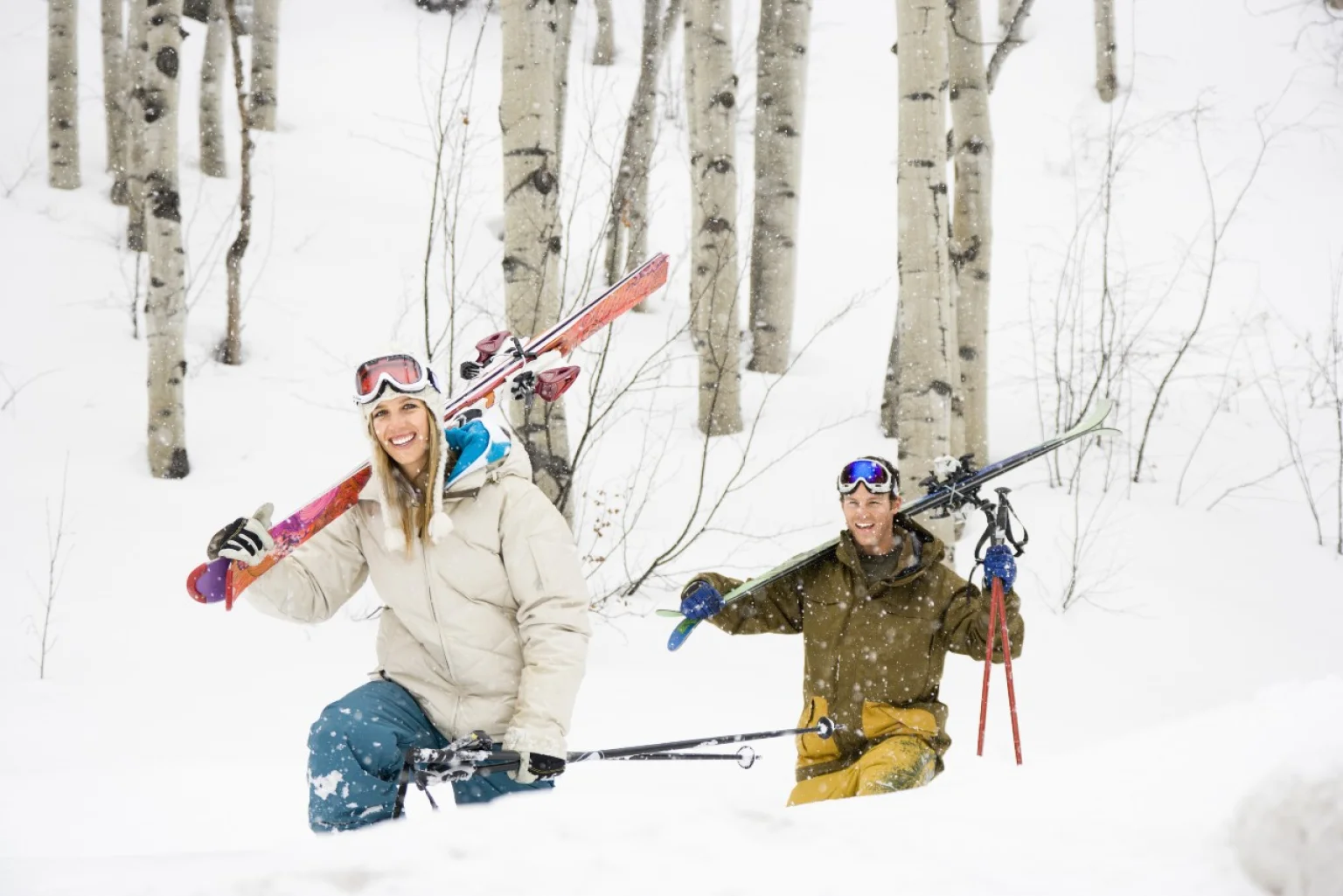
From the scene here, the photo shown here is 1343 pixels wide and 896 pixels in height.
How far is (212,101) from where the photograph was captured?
40.2ft

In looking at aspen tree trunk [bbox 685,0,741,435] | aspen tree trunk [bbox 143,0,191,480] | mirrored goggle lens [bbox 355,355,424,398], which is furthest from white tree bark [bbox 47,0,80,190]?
mirrored goggle lens [bbox 355,355,424,398]

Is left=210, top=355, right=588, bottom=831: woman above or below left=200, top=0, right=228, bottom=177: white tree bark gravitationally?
below

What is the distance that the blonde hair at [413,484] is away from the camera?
2932 millimetres

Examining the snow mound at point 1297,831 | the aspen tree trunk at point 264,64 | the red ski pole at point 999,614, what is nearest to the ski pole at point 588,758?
the red ski pole at point 999,614

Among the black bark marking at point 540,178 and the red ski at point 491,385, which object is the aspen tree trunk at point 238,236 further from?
the red ski at point 491,385

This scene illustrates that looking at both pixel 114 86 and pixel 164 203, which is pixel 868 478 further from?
pixel 114 86

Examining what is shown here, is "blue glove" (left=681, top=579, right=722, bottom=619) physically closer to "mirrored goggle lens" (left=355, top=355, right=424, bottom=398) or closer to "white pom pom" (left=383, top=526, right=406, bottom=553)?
"white pom pom" (left=383, top=526, right=406, bottom=553)

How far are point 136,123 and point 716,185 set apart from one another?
4597 millimetres

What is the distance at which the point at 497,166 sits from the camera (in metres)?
15.4

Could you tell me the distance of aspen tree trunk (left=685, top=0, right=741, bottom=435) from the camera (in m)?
8.16

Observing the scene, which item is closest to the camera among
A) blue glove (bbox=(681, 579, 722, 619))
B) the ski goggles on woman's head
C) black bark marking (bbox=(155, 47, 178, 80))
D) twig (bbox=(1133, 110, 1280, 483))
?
the ski goggles on woman's head

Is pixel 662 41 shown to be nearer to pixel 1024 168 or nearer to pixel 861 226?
pixel 861 226

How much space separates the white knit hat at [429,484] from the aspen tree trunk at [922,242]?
3.48 metres

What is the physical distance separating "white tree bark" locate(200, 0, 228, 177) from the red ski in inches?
367
